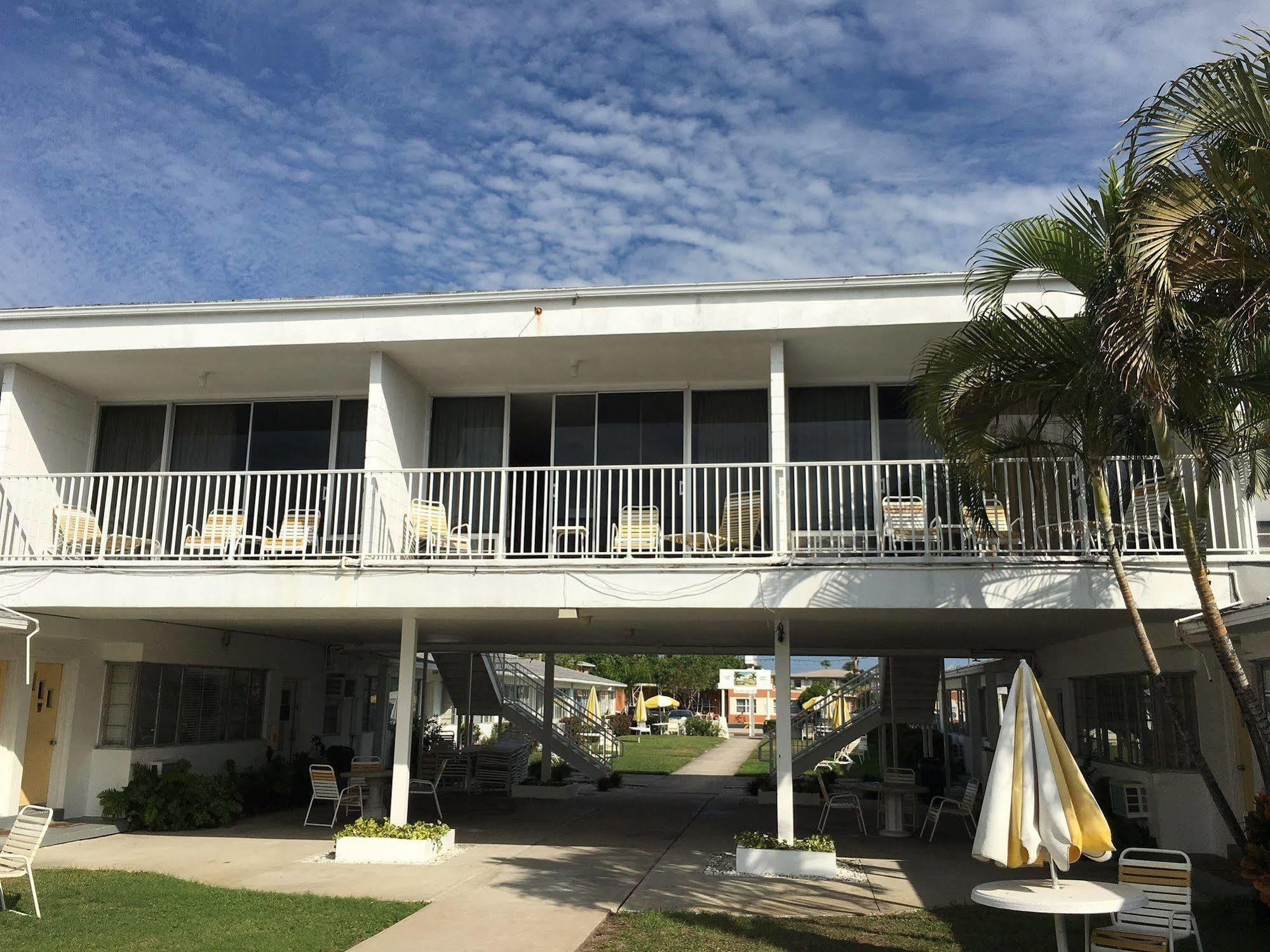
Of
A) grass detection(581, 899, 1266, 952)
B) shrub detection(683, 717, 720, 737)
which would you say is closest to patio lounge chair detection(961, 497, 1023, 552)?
grass detection(581, 899, 1266, 952)

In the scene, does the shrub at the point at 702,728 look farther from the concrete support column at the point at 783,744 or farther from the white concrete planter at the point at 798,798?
the concrete support column at the point at 783,744

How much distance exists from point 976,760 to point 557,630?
10644 mm

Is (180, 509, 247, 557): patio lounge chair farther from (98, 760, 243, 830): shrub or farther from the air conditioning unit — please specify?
the air conditioning unit

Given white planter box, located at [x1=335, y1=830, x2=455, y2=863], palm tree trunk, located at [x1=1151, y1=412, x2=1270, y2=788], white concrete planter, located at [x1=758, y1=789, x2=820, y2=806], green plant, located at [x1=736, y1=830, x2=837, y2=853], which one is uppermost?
palm tree trunk, located at [x1=1151, y1=412, x2=1270, y2=788]

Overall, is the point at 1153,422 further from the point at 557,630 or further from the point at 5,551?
the point at 5,551

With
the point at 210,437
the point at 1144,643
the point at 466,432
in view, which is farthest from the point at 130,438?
the point at 1144,643

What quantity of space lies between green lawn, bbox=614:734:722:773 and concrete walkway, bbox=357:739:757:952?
11.1 m

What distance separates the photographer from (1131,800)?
37.6ft

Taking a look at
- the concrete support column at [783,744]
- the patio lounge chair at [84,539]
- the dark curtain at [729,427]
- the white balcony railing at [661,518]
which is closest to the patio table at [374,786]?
the white balcony railing at [661,518]

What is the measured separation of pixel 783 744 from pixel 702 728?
37.1 meters

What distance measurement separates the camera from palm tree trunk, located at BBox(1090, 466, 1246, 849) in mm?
7746

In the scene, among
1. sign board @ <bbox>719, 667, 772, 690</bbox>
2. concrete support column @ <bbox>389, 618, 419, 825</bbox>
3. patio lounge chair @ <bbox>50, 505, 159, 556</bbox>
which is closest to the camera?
concrete support column @ <bbox>389, 618, 419, 825</bbox>

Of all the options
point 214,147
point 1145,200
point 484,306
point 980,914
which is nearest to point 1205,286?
point 1145,200

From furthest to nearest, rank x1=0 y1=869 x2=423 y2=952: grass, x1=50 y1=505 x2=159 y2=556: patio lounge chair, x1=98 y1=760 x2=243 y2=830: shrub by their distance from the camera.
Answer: x1=98 y1=760 x2=243 y2=830: shrub, x1=50 y1=505 x2=159 y2=556: patio lounge chair, x1=0 y1=869 x2=423 y2=952: grass
